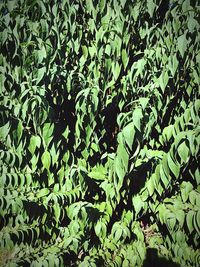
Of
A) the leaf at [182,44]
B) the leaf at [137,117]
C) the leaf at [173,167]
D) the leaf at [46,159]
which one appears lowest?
the leaf at [173,167]

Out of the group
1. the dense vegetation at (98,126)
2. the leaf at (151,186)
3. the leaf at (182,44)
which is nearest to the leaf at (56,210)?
the dense vegetation at (98,126)

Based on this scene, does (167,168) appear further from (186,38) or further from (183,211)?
(186,38)

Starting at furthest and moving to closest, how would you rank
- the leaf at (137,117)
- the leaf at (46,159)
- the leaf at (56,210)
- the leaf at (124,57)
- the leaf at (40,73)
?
the leaf at (56,210)
the leaf at (46,159)
the leaf at (124,57)
the leaf at (40,73)
the leaf at (137,117)

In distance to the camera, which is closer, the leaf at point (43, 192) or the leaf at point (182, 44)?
the leaf at point (182, 44)

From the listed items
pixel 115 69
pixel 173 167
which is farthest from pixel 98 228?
pixel 115 69

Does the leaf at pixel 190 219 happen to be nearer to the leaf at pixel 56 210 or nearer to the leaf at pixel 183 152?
the leaf at pixel 183 152

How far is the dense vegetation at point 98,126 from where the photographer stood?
1.90 meters

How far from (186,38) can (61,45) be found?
101cm

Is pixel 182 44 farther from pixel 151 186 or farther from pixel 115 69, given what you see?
pixel 151 186

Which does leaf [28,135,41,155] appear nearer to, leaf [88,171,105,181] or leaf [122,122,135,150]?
leaf [88,171,105,181]

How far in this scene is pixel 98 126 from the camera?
246 centimetres

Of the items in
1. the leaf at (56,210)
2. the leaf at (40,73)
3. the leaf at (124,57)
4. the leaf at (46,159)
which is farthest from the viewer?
the leaf at (56,210)

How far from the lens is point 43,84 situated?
6.71ft

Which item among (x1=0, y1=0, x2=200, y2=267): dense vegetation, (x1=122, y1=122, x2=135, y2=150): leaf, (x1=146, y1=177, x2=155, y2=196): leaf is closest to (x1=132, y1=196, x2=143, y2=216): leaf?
(x1=0, y1=0, x2=200, y2=267): dense vegetation
